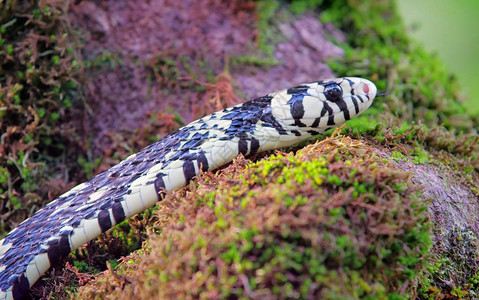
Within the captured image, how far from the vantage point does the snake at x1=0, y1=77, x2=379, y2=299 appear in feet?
11.6

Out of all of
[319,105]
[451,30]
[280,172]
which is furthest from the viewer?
[451,30]

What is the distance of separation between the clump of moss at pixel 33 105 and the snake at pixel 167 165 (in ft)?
2.60

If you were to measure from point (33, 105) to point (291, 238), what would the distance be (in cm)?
344

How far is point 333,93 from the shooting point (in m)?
3.91

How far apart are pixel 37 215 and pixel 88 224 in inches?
24.3

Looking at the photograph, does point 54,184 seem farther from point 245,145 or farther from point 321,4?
point 321,4

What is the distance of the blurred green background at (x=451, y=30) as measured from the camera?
12.1 meters

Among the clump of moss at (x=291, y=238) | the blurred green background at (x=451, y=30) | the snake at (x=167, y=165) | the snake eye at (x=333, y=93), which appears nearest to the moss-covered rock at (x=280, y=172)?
the clump of moss at (x=291, y=238)

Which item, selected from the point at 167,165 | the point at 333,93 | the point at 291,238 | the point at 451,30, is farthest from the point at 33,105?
the point at 451,30

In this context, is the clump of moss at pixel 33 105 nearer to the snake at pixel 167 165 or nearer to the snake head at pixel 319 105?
the snake at pixel 167 165

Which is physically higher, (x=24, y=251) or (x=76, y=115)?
(x=76, y=115)

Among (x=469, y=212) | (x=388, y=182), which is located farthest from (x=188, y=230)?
(x=469, y=212)

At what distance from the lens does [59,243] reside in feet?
11.6

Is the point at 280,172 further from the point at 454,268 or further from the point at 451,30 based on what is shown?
the point at 451,30
